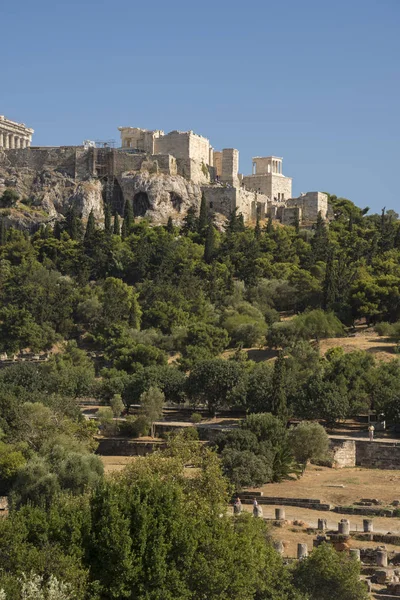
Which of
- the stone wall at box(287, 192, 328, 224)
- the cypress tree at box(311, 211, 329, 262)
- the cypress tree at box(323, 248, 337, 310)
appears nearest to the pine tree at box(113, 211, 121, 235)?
the cypress tree at box(311, 211, 329, 262)

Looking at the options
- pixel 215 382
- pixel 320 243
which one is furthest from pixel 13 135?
pixel 215 382

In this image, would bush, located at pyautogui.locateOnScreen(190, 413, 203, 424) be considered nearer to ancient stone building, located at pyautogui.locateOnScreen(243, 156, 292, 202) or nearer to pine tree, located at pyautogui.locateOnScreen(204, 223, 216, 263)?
pine tree, located at pyautogui.locateOnScreen(204, 223, 216, 263)

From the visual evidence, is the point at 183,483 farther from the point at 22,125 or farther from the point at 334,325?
the point at 22,125

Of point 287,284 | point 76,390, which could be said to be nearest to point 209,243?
point 287,284

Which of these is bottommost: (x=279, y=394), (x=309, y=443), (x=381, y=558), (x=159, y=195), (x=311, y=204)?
(x=381, y=558)

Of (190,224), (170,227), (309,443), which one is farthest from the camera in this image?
(190,224)

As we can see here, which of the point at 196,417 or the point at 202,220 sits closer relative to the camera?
the point at 196,417

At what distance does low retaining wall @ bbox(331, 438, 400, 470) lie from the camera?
5159cm

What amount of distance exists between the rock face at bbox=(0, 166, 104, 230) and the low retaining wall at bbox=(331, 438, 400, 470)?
56.0 m

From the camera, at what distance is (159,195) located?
10394 centimetres

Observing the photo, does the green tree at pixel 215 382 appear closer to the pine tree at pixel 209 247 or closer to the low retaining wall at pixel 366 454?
the low retaining wall at pixel 366 454

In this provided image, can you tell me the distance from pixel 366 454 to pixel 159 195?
2217 inches

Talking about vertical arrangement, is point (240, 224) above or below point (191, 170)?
below

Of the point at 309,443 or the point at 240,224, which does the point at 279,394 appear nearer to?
the point at 309,443
